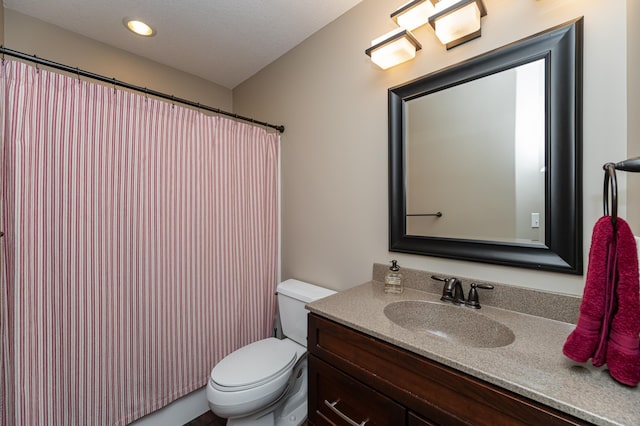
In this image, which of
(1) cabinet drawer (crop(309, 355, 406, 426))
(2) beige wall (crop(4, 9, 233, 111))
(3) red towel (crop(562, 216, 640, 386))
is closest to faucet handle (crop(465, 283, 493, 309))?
(3) red towel (crop(562, 216, 640, 386))

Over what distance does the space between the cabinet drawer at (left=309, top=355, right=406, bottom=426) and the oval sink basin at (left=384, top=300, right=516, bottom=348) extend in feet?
0.99

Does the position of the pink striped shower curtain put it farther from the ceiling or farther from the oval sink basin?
the oval sink basin

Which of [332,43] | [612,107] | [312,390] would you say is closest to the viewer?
[612,107]

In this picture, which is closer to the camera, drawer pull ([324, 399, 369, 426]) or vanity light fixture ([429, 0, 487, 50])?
drawer pull ([324, 399, 369, 426])

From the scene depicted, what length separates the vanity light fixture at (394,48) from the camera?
3.93ft

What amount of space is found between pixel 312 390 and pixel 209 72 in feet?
7.86

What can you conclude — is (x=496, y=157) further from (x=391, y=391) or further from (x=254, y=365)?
(x=254, y=365)

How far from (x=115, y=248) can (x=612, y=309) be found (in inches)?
75.1

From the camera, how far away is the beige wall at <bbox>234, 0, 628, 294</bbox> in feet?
2.83

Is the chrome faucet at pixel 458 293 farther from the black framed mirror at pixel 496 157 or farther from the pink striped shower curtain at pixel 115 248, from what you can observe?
the pink striped shower curtain at pixel 115 248

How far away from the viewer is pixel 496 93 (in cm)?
107

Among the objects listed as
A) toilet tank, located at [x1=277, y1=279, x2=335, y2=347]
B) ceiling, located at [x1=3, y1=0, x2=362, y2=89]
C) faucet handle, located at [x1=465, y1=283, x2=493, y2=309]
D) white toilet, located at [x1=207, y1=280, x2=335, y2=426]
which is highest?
ceiling, located at [x1=3, y1=0, x2=362, y2=89]

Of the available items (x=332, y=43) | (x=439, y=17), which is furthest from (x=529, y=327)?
(x=332, y=43)

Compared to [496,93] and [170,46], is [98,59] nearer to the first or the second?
[170,46]
